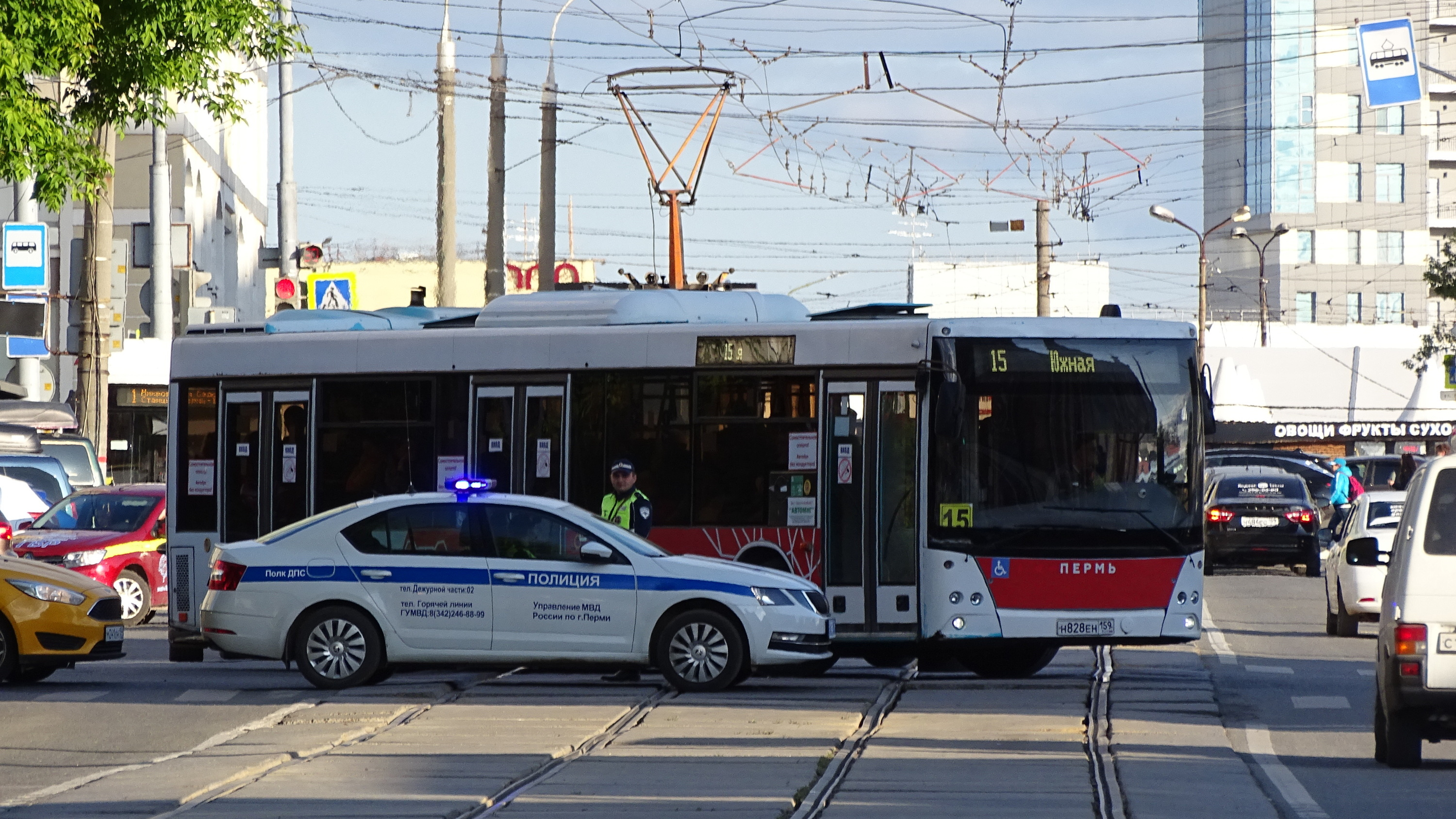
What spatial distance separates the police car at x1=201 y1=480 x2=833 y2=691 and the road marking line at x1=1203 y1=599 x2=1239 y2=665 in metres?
4.91

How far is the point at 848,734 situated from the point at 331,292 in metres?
23.0

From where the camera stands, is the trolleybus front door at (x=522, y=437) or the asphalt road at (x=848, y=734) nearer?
the asphalt road at (x=848, y=734)

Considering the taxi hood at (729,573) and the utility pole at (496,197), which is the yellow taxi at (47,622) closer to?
the taxi hood at (729,573)

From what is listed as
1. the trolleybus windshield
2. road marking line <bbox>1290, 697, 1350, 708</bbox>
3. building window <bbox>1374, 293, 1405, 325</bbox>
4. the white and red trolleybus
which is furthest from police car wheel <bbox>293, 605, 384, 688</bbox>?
building window <bbox>1374, 293, 1405, 325</bbox>

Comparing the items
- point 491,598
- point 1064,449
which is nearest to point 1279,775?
point 1064,449

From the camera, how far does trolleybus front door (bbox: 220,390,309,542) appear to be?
16.7 metres

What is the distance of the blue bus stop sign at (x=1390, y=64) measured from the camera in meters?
26.2

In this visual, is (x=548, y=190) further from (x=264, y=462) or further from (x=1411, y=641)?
(x=1411, y=641)

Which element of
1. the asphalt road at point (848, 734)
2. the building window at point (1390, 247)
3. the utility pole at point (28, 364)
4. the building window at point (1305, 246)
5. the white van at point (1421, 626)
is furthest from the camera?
the building window at point (1305, 246)

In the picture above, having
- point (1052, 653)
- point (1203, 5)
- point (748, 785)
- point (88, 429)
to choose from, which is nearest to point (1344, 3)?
point (1203, 5)

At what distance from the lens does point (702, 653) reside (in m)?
14.5

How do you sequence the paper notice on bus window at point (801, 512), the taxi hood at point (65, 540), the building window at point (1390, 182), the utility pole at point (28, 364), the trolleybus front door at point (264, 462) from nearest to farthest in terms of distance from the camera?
1. the paper notice on bus window at point (801, 512)
2. the trolleybus front door at point (264, 462)
3. the taxi hood at point (65, 540)
4. the utility pole at point (28, 364)
5. the building window at point (1390, 182)

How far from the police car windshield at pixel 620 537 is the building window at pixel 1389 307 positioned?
108 m

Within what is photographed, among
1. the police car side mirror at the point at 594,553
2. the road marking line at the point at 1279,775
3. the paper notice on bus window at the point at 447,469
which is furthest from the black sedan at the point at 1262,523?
the road marking line at the point at 1279,775
